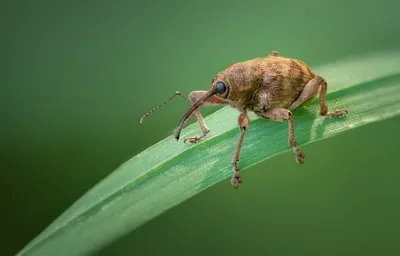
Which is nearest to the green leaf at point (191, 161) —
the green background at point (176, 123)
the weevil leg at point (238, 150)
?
the weevil leg at point (238, 150)

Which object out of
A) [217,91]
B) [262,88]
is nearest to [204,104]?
[217,91]

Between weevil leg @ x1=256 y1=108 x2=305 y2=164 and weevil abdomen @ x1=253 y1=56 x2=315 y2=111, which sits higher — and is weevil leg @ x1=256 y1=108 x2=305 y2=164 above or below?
below

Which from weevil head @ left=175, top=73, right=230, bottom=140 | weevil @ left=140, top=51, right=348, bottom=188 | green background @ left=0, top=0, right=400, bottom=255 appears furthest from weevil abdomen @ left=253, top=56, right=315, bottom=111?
green background @ left=0, top=0, right=400, bottom=255

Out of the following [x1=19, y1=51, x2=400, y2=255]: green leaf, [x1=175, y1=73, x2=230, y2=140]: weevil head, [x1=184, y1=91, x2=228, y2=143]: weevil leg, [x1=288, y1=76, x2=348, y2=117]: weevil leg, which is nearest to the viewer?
[x1=19, y1=51, x2=400, y2=255]: green leaf

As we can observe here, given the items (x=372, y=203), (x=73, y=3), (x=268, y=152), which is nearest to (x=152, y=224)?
(x=268, y=152)

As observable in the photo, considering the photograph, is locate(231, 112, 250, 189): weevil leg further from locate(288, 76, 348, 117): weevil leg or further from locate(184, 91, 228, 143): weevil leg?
locate(288, 76, 348, 117): weevil leg

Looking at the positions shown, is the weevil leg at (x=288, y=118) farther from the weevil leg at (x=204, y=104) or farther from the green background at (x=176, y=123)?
the green background at (x=176, y=123)
